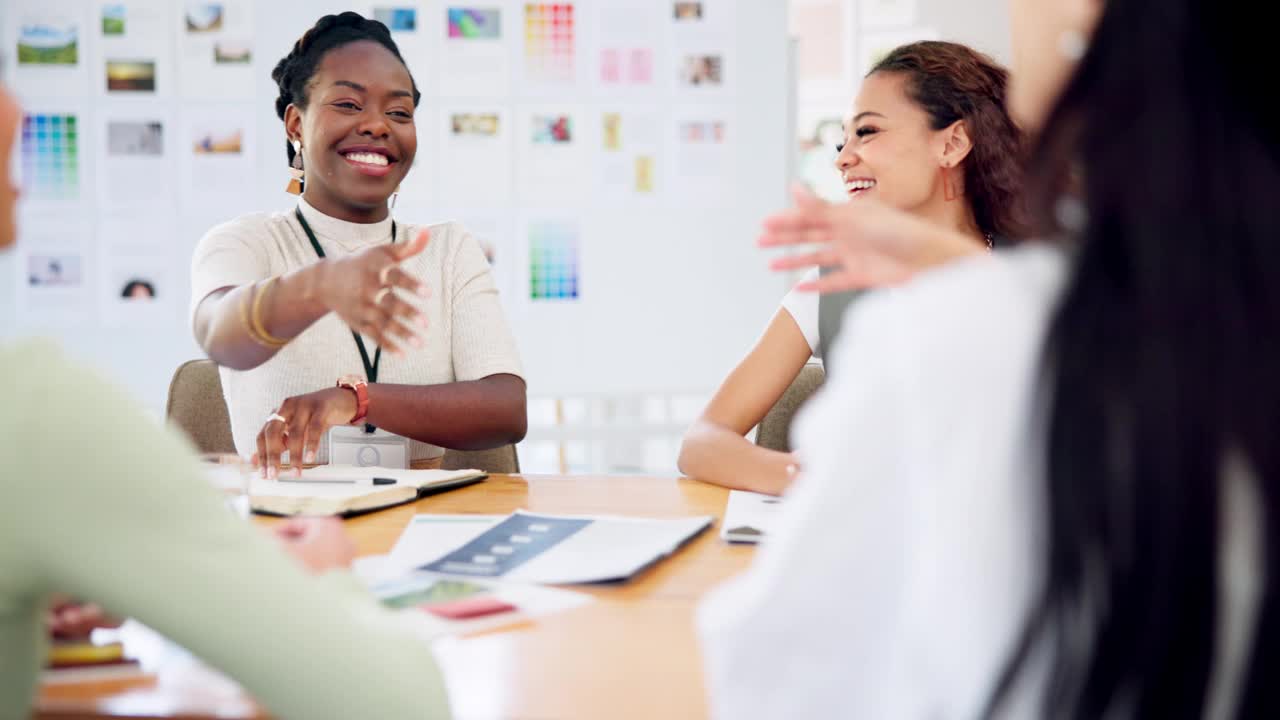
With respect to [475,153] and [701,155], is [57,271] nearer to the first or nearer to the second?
[475,153]

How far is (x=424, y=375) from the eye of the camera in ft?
8.04

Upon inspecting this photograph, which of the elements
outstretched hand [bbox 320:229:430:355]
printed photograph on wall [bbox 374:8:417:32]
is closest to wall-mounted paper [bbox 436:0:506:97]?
printed photograph on wall [bbox 374:8:417:32]

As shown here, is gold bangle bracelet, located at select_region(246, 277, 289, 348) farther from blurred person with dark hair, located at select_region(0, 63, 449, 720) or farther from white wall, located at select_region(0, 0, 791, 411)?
white wall, located at select_region(0, 0, 791, 411)

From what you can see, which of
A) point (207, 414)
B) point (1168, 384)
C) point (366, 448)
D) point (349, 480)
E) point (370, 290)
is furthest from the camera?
point (207, 414)

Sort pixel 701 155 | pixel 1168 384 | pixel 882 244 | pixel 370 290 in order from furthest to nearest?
1. pixel 701 155
2. pixel 370 290
3. pixel 882 244
4. pixel 1168 384

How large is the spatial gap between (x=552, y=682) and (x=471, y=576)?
0.34 m

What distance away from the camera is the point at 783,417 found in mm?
2385

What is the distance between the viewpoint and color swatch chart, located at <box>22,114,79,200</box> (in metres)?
4.02

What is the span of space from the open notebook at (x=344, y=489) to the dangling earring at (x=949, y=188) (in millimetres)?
1166

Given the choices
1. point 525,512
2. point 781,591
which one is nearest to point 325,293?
point 525,512

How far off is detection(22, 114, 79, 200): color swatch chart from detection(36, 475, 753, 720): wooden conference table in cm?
310

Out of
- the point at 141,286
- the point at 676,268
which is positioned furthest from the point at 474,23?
the point at 141,286

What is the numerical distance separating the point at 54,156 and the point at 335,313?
2.46m

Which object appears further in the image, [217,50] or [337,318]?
[217,50]
